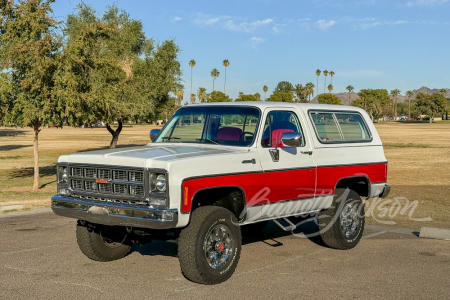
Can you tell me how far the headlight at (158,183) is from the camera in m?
6.08

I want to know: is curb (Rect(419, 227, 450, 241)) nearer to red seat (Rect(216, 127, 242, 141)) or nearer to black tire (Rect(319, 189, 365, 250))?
black tire (Rect(319, 189, 365, 250))

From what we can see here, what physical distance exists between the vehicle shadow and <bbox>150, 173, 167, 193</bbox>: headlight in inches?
59.9

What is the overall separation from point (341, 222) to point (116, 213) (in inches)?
144

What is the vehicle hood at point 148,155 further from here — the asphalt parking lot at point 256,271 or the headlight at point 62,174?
the asphalt parking lot at point 256,271

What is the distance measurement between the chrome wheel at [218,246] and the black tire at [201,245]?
0.04 ft

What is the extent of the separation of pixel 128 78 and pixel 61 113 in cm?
1353

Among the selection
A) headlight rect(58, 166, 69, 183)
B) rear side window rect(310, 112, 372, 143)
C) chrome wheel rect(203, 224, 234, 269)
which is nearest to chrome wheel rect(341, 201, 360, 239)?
rear side window rect(310, 112, 372, 143)

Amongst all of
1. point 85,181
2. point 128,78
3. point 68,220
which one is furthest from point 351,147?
point 128,78

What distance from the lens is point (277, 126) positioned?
777 centimetres

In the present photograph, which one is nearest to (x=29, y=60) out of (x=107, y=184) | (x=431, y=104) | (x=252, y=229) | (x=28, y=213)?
(x=28, y=213)

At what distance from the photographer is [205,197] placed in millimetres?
6855

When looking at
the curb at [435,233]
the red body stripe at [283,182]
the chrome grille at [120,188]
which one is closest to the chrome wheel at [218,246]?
the red body stripe at [283,182]

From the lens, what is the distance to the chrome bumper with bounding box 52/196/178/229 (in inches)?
Answer: 236

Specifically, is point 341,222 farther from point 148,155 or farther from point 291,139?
point 148,155
